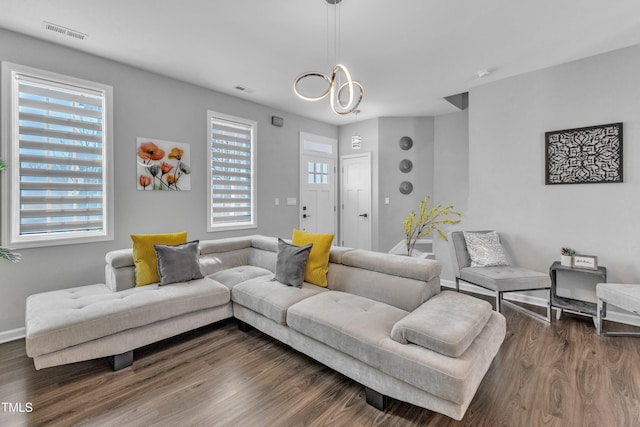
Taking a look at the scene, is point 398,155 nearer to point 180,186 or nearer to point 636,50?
point 636,50

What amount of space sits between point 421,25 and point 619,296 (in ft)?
9.51

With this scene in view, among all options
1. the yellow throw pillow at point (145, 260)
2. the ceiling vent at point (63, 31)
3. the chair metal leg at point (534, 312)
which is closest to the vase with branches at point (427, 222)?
the chair metal leg at point (534, 312)

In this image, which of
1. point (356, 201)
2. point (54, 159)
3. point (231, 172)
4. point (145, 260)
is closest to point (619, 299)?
point (356, 201)

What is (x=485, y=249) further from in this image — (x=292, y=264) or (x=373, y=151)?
(x=373, y=151)

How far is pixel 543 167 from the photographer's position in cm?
345

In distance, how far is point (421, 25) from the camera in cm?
259

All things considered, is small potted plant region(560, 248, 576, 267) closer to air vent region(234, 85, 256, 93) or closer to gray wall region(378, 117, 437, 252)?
gray wall region(378, 117, 437, 252)

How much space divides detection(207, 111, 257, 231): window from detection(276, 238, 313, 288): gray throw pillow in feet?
5.90

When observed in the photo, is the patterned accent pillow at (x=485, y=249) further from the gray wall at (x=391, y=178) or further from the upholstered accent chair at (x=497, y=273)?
the gray wall at (x=391, y=178)

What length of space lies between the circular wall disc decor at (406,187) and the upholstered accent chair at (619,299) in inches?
117

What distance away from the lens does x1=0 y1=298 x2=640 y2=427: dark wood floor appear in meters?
1.67

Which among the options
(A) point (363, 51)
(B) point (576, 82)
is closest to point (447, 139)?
(B) point (576, 82)

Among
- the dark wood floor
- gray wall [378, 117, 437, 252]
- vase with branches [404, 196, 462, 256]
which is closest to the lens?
the dark wood floor

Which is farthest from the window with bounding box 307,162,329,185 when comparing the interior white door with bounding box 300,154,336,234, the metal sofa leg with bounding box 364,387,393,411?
the metal sofa leg with bounding box 364,387,393,411
